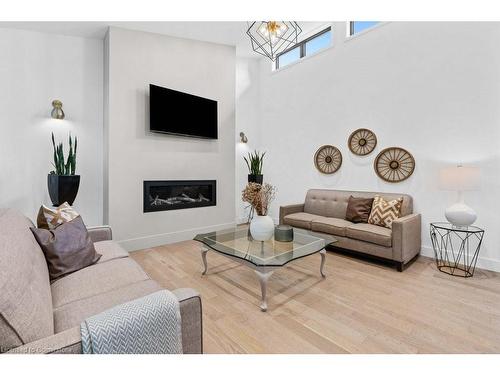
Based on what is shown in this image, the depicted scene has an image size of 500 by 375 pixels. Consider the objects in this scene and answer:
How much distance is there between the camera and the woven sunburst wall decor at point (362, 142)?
3.69 metres

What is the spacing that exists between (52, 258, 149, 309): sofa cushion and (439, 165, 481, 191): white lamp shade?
3.01 m

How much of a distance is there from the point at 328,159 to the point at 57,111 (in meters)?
4.02

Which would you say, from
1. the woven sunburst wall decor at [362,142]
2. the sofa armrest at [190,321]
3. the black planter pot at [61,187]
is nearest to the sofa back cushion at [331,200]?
the woven sunburst wall decor at [362,142]

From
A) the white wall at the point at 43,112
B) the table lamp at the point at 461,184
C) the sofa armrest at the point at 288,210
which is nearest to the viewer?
the table lamp at the point at 461,184

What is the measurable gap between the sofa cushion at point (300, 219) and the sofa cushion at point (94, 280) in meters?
2.39

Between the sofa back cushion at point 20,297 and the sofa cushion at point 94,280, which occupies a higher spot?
the sofa back cushion at point 20,297

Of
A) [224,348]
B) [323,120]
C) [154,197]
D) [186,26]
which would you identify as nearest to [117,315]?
[224,348]

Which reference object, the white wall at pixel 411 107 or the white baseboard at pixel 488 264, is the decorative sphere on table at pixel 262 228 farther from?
the white baseboard at pixel 488 264

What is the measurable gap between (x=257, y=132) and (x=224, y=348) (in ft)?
14.9

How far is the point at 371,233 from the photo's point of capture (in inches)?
114

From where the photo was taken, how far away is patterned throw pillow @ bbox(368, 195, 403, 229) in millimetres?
3076

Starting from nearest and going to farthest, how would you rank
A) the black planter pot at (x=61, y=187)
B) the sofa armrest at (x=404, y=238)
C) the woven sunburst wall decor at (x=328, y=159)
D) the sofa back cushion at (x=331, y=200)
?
the sofa armrest at (x=404, y=238)
the black planter pot at (x=61, y=187)
the sofa back cushion at (x=331, y=200)
the woven sunburst wall decor at (x=328, y=159)

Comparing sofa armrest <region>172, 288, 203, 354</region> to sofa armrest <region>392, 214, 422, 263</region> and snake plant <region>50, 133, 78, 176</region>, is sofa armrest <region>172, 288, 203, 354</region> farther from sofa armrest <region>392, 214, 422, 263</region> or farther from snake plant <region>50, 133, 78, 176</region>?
snake plant <region>50, 133, 78, 176</region>
